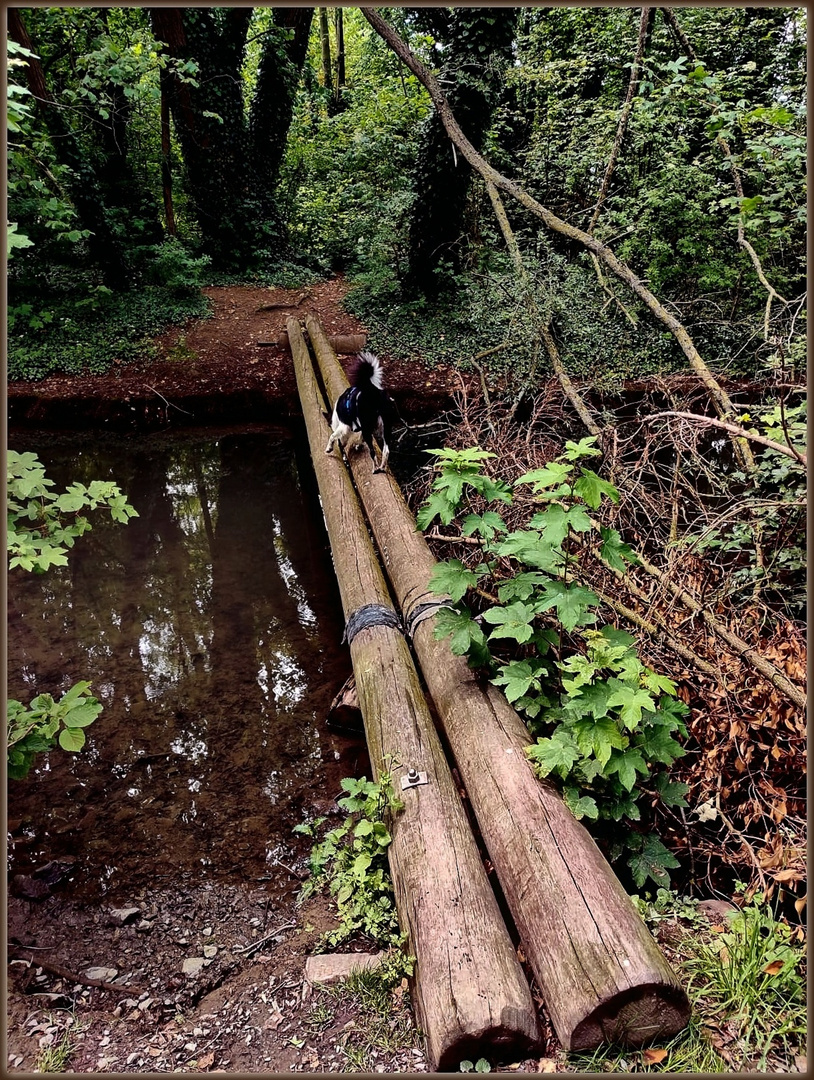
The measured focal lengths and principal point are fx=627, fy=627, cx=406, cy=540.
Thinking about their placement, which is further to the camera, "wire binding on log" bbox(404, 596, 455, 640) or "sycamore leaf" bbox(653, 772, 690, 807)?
"wire binding on log" bbox(404, 596, 455, 640)

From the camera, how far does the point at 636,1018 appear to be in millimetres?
2066

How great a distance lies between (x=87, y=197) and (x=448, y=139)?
5.58 meters

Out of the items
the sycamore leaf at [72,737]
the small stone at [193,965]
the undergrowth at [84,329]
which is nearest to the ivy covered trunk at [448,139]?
the undergrowth at [84,329]

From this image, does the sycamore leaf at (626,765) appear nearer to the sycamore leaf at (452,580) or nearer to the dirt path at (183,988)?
the sycamore leaf at (452,580)

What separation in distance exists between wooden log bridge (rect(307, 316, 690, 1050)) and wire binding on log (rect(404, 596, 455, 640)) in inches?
16.7

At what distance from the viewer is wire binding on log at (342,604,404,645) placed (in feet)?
13.1

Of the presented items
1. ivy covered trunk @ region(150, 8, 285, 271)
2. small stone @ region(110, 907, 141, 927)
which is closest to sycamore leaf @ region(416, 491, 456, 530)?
small stone @ region(110, 907, 141, 927)

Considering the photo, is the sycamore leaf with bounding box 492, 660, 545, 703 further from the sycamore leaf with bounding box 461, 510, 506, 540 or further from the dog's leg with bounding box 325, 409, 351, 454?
the dog's leg with bounding box 325, 409, 351, 454

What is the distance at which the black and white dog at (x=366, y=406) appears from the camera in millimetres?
5844

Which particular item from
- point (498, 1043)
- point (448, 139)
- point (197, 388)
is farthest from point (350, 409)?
point (448, 139)

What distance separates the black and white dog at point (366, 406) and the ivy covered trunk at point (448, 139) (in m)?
3.64

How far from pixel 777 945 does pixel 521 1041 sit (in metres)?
1.01

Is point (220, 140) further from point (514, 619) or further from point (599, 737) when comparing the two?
point (599, 737)

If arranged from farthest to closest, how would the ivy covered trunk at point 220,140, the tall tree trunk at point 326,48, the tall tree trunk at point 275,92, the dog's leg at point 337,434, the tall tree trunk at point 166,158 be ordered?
the tall tree trunk at point 326,48 → the tall tree trunk at point 275,92 → the ivy covered trunk at point 220,140 → the tall tree trunk at point 166,158 → the dog's leg at point 337,434
